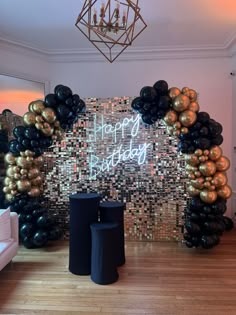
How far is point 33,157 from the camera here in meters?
4.37

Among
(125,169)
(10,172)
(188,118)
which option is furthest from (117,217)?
(10,172)

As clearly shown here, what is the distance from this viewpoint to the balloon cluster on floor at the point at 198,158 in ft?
13.3

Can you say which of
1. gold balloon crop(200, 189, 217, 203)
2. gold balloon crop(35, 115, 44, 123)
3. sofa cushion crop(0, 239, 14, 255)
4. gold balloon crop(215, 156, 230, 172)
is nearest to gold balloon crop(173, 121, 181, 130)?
gold balloon crop(215, 156, 230, 172)

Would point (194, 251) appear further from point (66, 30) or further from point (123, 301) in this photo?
point (66, 30)

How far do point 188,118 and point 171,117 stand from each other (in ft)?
0.76

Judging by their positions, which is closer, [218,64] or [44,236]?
[44,236]

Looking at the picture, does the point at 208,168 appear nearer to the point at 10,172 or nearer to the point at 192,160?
the point at 192,160

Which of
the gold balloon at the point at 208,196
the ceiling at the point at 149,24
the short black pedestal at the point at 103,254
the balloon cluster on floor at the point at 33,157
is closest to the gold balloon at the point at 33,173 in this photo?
the balloon cluster on floor at the point at 33,157

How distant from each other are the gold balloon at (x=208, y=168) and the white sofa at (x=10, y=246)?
8.26 ft

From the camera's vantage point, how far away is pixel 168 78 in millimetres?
5770

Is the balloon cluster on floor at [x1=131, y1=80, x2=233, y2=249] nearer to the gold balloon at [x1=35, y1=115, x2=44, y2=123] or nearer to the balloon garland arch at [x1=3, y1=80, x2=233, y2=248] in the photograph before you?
the balloon garland arch at [x1=3, y1=80, x2=233, y2=248]

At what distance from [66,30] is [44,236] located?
10.4 ft

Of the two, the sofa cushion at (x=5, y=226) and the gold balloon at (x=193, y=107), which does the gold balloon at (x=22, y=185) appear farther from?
the gold balloon at (x=193, y=107)

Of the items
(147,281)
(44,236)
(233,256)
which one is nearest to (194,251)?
(233,256)
